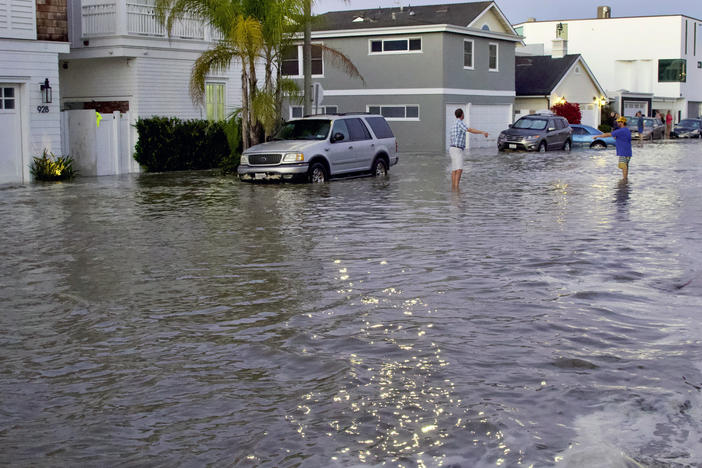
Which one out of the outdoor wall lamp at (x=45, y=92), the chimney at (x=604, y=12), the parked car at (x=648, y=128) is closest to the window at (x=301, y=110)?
the parked car at (x=648, y=128)

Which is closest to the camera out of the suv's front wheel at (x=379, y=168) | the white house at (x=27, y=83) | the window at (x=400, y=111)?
the white house at (x=27, y=83)

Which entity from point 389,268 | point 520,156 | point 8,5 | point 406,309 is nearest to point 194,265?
point 389,268

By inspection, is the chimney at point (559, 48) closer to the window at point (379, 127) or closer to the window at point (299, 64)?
the window at point (299, 64)

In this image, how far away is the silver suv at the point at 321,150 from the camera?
77.3 feet

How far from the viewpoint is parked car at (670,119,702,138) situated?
2547 inches

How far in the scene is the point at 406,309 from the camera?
345 inches

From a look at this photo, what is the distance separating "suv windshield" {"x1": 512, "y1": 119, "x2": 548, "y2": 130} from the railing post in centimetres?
1979

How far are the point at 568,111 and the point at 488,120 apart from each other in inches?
353

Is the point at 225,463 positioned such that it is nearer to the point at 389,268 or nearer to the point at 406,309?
the point at 406,309

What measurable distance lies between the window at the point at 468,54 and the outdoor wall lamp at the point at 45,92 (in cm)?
2463

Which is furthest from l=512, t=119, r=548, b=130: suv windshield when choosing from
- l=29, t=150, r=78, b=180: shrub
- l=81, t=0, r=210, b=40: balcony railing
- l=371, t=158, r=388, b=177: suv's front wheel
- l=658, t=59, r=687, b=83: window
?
l=658, t=59, r=687, b=83: window

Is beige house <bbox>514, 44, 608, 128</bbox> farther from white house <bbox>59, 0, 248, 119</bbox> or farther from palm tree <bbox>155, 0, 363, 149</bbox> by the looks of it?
palm tree <bbox>155, 0, 363, 149</bbox>

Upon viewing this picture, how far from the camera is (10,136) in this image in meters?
25.3

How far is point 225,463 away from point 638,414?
245 centimetres
